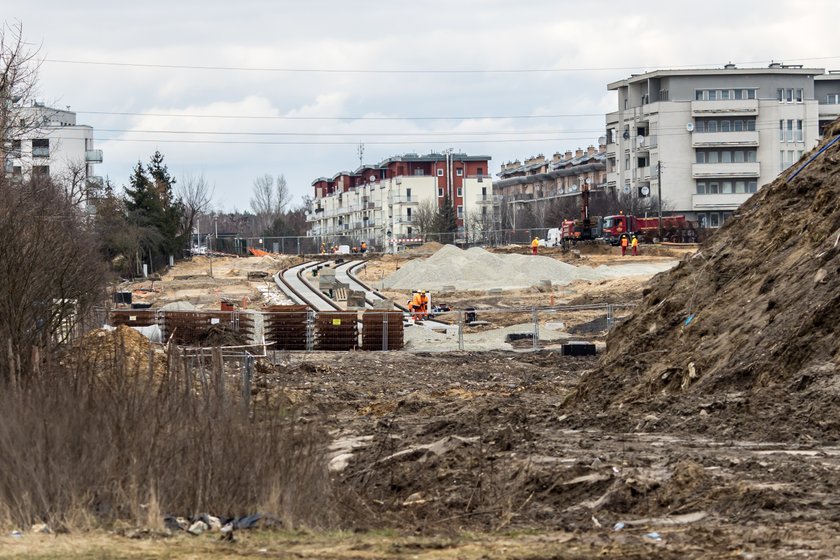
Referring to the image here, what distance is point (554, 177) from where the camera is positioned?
573ft

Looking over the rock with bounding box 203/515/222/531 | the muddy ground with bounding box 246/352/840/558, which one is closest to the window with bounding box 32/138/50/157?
the muddy ground with bounding box 246/352/840/558

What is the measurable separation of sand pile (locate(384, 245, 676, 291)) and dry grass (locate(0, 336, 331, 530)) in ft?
184

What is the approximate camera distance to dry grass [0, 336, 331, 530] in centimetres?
945

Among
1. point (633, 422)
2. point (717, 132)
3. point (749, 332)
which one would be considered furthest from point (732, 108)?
point (633, 422)

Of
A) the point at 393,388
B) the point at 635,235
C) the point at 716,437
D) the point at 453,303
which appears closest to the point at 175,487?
the point at 716,437

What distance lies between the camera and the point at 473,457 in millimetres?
12734

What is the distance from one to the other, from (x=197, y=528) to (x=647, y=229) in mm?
79846

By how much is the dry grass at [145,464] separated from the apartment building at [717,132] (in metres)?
108

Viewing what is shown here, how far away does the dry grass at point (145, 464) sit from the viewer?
31.0 feet

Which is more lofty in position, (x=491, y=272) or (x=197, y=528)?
(x=491, y=272)

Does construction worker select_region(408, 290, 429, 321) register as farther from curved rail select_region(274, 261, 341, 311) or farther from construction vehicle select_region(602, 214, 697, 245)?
construction vehicle select_region(602, 214, 697, 245)

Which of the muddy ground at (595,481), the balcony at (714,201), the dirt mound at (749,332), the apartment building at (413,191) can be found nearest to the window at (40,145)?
the dirt mound at (749,332)

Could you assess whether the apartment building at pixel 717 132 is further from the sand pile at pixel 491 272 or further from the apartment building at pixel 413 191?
the sand pile at pixel 491 272

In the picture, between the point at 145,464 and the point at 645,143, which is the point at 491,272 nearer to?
the point at 645,143
